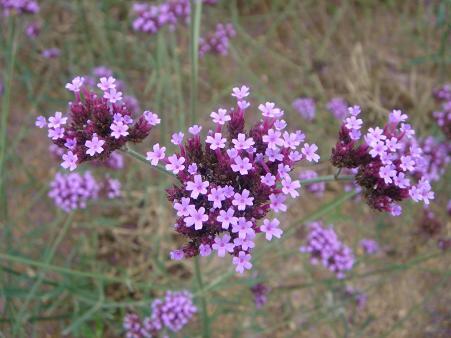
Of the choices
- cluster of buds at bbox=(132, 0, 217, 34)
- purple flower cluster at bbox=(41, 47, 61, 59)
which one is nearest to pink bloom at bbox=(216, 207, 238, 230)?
cluster of buds at bbox=(132, 0, 217, 34)

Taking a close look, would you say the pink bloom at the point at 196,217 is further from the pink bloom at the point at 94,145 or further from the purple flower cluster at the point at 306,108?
the purple flower cluster at the point at 306,108

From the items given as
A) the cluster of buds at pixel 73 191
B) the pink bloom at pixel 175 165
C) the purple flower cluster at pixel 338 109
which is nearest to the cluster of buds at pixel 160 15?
the cluster of buds at pixel 73 191

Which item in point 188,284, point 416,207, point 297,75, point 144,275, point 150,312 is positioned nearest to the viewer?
point 150,312

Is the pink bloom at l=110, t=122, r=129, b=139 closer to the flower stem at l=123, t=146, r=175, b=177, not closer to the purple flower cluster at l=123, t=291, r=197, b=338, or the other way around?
the flower stem at l=123, t=146, r=175, b=177

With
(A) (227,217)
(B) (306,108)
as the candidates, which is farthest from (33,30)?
(A) (227,217)

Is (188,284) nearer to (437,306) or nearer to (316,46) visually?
(437,306)

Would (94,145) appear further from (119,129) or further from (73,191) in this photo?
(73,191)

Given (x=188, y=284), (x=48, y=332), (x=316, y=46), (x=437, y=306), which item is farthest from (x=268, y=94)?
(x=48, y=332)
